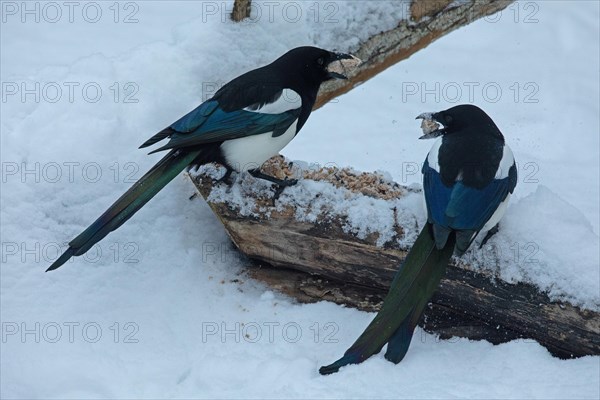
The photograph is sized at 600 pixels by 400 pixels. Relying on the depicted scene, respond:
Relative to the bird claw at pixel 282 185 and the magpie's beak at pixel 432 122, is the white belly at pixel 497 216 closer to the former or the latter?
the magpie's beak at pixel 432 122

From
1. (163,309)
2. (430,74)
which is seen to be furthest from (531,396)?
(430,74)

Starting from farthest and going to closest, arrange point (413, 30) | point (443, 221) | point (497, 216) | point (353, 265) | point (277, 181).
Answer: point (413, 30)
point (277, 181)
point (353, 265)
point (497, 216)
point (443, 221)

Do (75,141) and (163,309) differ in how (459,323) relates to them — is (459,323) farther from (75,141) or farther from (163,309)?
(75,141)

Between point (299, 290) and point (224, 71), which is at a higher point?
point (224, 71)

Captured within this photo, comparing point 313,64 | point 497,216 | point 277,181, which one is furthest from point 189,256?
point 497,216

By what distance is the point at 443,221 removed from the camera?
253cm

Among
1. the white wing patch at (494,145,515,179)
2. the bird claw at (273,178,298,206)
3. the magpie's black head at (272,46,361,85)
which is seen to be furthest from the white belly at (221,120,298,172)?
the white wing patch at (494,145,515,179)

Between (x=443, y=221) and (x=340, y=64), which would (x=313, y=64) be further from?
(x=443, y=221)

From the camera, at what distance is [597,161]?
4422mm

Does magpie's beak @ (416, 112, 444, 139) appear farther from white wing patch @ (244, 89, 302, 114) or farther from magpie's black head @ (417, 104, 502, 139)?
white wing patch @ (244, 89, 302, 114)

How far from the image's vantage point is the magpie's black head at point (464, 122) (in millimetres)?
2859

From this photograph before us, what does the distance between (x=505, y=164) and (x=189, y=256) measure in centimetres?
106

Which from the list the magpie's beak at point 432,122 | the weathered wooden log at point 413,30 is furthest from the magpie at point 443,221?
the weathered wooden log at point 413,30

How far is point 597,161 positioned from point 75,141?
2480 millimetres
